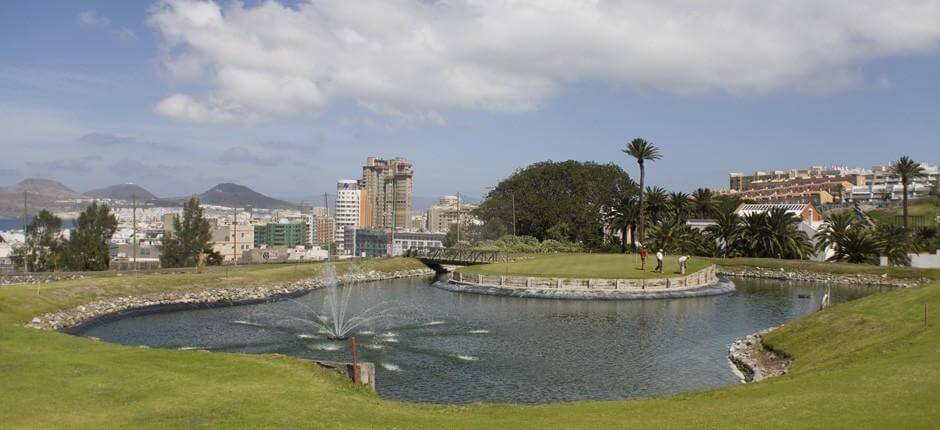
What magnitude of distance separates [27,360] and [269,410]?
457 inches

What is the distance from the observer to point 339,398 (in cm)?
2023

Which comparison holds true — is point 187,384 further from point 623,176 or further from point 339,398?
point 623,176

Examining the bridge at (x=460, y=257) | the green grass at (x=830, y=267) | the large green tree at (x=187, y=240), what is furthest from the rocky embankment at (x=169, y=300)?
the green grass at (x=830, y=267)

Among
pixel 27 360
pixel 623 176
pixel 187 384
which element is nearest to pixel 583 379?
pixel 187 384

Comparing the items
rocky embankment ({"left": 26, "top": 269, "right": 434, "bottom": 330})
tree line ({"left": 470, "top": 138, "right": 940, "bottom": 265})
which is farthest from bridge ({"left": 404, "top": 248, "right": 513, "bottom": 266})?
rocky embankment ({"left": 26, "top": 269, "right": 434, "bottom": 330})

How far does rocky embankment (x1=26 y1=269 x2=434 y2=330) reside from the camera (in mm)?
44719

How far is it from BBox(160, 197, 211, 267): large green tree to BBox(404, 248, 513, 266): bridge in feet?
97.0

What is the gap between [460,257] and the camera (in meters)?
90.1

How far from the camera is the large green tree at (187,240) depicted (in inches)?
3413

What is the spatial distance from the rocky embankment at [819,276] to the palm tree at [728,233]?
25.1 feet

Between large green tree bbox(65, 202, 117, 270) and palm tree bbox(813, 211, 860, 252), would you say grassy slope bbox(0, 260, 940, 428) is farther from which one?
palm tree bbox(813, 211, 860, 252)

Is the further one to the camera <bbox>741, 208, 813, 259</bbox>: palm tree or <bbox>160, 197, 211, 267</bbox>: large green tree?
<bbox>160, 197, 211, 267</bbox>: large green tree

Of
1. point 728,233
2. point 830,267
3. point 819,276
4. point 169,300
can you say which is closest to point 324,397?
point 169,300

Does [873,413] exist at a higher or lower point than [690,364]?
higher
